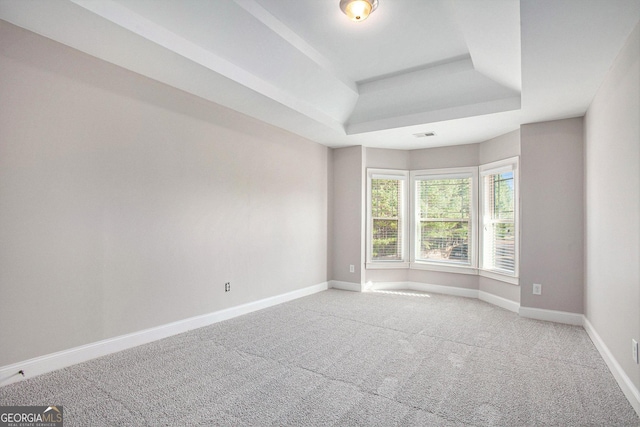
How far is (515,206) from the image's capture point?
15.0 feet

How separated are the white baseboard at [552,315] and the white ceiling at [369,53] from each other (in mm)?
2312

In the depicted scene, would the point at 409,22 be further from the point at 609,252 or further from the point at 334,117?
the point at 609,252

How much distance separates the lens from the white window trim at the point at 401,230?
5773 millimetres

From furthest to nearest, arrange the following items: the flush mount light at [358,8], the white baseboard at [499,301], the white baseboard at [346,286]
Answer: the white baseboard at [346,286], the white baseboard at [499,301], the flush mount light at [358,8]

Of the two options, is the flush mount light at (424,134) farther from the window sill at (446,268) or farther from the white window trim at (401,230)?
the window sill at (446,268)

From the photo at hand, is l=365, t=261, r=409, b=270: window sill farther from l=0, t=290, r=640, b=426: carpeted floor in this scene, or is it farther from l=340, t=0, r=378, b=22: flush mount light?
l=340, t=0, r=378, b=22: flush mount light

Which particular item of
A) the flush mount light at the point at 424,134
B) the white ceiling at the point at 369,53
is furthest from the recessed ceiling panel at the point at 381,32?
the flush mount light at the point at 424,134

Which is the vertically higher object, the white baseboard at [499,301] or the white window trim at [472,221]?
the white window trim at [472,221]

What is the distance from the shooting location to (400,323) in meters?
3.90

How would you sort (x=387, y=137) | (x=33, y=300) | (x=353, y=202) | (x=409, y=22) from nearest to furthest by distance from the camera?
(x=33, y=300) → (x=409, y=22) → (x=387, y=137) → (x=353, y=202)

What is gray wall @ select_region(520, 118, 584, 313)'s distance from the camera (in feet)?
13.0

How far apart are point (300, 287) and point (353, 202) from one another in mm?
1661

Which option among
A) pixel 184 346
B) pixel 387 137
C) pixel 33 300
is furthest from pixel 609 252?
pixel 33 300

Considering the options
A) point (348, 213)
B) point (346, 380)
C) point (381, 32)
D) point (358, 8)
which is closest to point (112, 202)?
point (346, 380)
